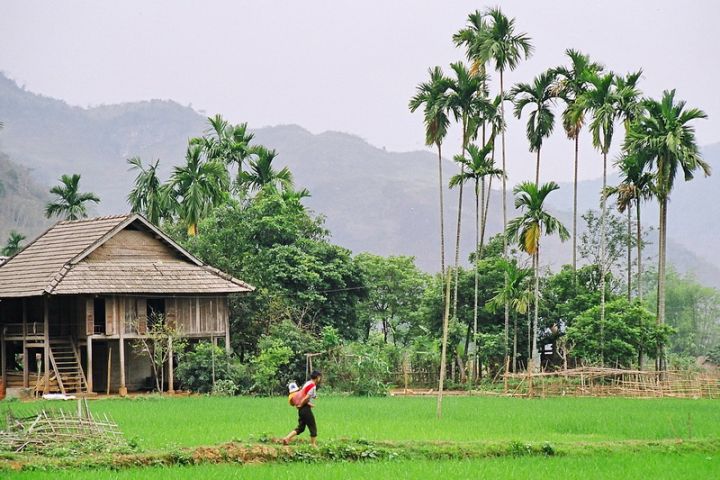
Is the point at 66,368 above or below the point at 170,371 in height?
above

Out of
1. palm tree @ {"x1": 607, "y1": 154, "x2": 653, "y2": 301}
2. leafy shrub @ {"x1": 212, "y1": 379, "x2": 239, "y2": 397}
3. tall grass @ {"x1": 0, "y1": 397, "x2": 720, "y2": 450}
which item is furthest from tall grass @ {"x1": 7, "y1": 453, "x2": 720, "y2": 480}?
palm tree @ {"x1": 607, "y1": 154, "x2": 653, "y2": 301}

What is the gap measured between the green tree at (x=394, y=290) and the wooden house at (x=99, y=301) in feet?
44.4

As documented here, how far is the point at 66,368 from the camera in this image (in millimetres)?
33625

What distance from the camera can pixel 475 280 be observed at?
1575 inches

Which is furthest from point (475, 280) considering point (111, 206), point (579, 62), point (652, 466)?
point (111, 206)

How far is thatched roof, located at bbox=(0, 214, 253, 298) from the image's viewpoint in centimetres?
3303

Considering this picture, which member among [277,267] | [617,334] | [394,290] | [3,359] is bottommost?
[3,359]

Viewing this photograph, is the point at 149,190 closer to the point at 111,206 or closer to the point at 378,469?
the point at 378,469

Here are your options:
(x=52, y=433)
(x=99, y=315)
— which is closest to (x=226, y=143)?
(x=99, y=315)

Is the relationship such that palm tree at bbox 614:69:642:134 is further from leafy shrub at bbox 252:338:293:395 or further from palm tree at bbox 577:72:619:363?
leafy shrub at bbox 252:338:293:395

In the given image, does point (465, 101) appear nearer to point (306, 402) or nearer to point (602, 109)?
point (602, 109)

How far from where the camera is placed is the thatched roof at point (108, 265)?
33.0 meters

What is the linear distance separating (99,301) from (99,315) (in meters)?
1.56

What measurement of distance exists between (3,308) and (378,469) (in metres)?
23.0
